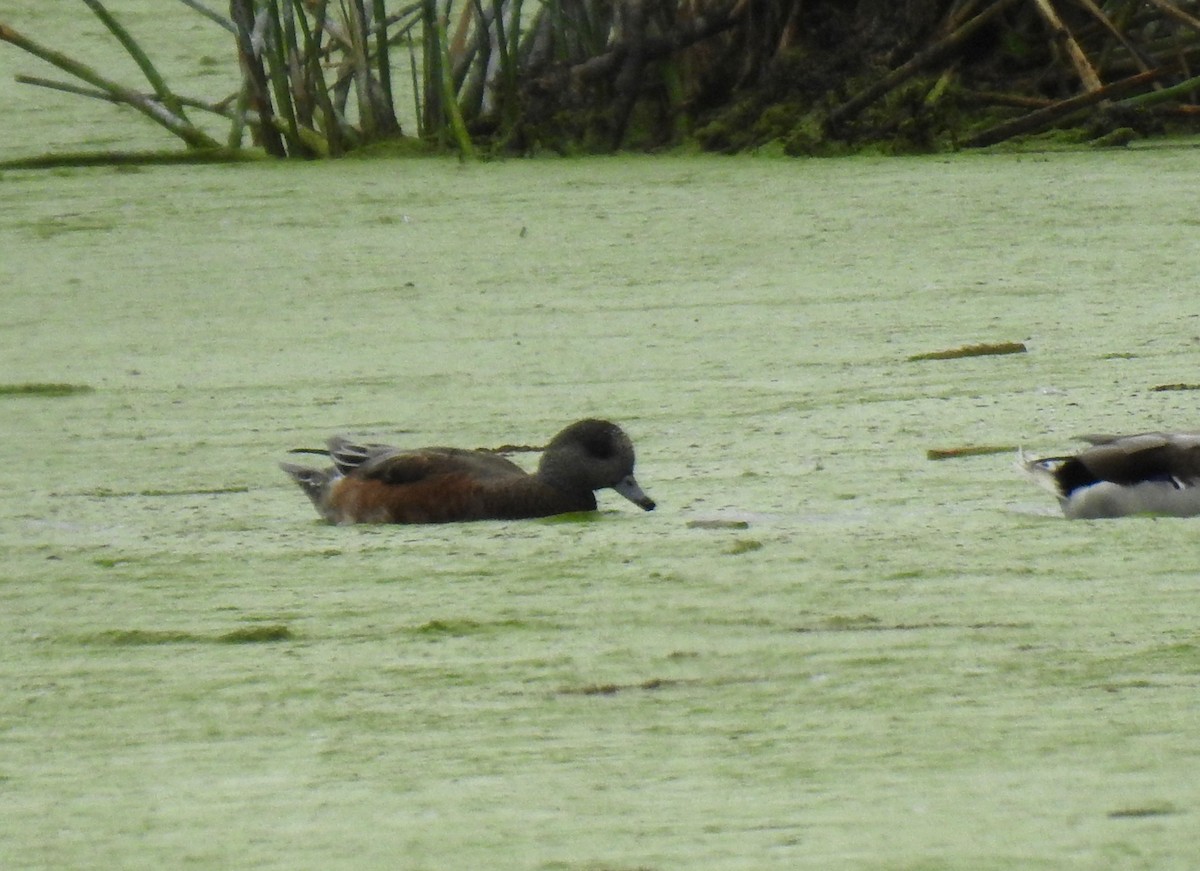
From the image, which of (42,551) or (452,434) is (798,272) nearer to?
(452,434)

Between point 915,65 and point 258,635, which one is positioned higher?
point 915,65

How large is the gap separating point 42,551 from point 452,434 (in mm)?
787

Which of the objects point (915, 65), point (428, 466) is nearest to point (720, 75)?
point (915, 65)

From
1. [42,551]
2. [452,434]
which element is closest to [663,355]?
[452,434]

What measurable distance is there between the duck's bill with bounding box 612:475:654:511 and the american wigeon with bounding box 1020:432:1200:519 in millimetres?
401

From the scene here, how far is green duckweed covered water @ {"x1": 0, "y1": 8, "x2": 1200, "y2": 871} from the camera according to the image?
1.46 m

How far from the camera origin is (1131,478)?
232 centimetres

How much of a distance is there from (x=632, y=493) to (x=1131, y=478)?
1.65 ft

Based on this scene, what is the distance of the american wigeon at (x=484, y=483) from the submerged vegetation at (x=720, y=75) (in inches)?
136

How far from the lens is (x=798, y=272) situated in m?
4.34

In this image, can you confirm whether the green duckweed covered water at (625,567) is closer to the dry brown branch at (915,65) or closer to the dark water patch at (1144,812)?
the dark water patch at (1144,812)

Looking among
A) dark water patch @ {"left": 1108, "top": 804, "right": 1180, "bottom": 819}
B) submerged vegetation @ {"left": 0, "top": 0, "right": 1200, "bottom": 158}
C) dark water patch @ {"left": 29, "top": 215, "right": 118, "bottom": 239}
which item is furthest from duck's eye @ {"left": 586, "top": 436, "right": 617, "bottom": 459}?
submerged vegetation @ {"left": 0, "top": 0, "right": 1200, "bottom": 158}

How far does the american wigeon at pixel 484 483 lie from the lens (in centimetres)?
250

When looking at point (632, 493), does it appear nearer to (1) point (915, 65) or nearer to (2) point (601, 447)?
(2) point (601, 447)
